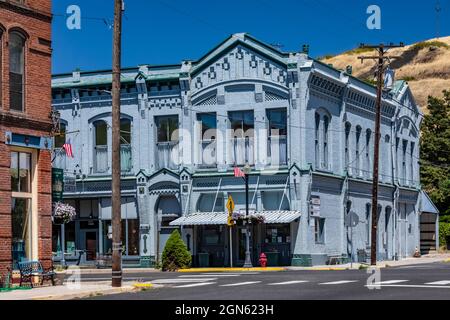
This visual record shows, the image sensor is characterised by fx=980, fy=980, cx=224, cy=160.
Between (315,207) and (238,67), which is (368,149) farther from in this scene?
(238,67)

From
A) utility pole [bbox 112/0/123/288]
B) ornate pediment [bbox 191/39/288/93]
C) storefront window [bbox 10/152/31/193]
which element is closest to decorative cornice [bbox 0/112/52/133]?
storefront window [bbox 10/152/31/193]

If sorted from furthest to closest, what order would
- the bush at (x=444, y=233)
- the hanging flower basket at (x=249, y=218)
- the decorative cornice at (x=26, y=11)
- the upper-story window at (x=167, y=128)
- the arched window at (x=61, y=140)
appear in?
1. the bush at (x=444, y=233)
2. the arched window at (x=61, y=140)
3. the upper-story window at (x=167, y=128)
4. the hanging flower basket at (x=249, y=218)
5. the decorative cornice at (x=26, y=11)

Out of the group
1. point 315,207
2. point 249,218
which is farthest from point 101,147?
point 315,207

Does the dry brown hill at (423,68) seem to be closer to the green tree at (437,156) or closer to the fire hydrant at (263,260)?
the green tree at (437,156)

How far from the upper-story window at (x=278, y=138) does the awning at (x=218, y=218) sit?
2880mm

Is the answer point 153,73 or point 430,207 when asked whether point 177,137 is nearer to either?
point 153,73

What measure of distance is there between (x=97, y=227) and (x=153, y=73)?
9019mm

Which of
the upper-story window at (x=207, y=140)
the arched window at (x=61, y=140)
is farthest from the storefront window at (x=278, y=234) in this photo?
the arched window at (x=61, y=140)

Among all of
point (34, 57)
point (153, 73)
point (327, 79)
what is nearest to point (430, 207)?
point (327, 79)

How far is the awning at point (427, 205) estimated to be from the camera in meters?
68.4

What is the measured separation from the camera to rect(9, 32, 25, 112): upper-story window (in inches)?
1195

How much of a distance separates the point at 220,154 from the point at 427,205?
23034 mm
